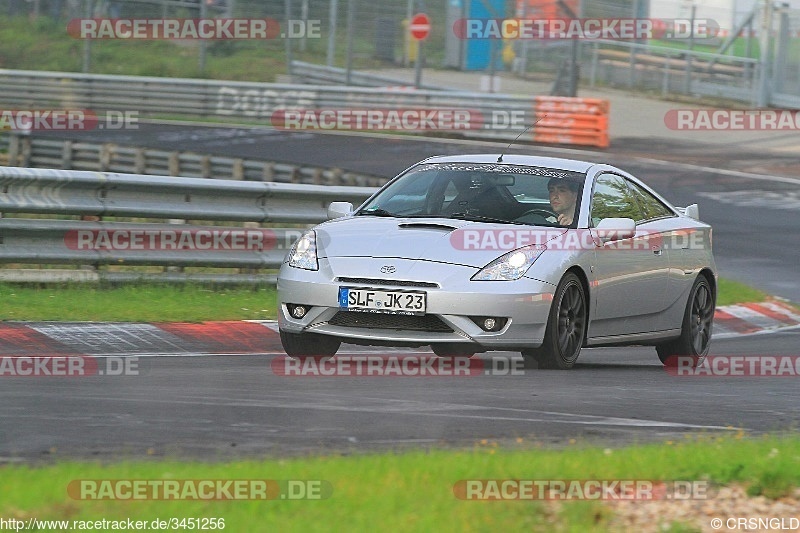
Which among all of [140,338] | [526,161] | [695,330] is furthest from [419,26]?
[140,338]

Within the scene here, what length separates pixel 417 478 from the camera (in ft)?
17.7

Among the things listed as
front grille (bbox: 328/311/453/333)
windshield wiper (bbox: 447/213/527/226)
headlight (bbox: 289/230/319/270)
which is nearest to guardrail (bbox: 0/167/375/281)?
headlight (bbox: 289/230/319/270)

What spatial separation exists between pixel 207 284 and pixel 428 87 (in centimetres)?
2500

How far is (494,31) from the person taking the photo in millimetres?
36438

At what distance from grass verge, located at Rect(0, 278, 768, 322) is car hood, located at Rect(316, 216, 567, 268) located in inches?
84.0

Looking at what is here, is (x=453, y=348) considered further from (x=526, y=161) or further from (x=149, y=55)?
(x=149, y=55)

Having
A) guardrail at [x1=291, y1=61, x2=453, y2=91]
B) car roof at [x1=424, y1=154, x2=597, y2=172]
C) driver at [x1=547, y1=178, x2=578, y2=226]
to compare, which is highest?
car roof at [x1=424, y1=154, x2=597, y2=172]

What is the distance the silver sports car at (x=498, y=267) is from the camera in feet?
29.0

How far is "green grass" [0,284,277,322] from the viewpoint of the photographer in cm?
1092

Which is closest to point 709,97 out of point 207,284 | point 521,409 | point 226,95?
point 226,95

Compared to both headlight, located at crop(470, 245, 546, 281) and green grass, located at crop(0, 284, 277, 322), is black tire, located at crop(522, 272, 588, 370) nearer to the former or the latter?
headlight, located at crop(470, 245, 546, 281)

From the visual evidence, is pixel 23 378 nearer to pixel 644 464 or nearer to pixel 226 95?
pixel 644 464

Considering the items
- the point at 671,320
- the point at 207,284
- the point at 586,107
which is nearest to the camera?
the point at 671,320

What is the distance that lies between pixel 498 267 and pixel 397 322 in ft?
2.22
